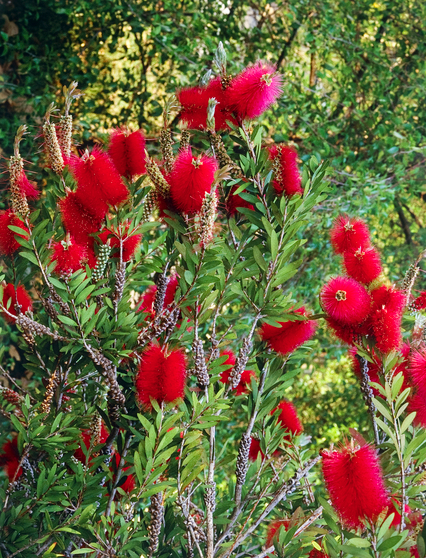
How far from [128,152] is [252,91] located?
133 millimetres

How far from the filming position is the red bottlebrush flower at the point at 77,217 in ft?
1.80

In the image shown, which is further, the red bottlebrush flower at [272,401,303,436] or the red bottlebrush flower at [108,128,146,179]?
the red bottlebrush flower at [272,401,303,436]

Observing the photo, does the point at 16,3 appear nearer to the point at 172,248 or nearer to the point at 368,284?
the point at 172,248

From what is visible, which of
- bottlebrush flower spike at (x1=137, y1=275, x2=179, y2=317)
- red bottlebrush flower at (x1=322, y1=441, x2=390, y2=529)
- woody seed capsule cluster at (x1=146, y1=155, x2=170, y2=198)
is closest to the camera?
red bottlebrush flower at (x1=322, y1=441, x2=390, y2=529)

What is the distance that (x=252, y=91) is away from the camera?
56 cm

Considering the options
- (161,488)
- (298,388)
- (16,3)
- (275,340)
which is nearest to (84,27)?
(16,3)

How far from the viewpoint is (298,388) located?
2.16 m

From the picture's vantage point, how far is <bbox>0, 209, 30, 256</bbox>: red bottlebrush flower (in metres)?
0.58

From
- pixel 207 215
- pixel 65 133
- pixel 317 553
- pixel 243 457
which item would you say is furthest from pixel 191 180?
pixel 317 553

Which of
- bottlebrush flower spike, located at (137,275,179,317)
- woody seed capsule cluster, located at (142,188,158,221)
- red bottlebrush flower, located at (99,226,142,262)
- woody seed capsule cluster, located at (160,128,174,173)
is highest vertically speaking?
woody seed capsule cluster, located at (160,128,174,173)

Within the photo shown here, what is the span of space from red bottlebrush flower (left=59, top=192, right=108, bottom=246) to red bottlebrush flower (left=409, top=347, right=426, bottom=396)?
0.30m

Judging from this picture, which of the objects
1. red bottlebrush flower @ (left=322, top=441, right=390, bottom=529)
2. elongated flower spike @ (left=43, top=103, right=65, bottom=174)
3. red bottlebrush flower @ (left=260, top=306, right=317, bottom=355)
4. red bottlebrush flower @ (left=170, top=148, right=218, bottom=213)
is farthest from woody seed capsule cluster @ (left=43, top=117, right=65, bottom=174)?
red bottlebrush flower @ (left=322, top=441, right=390, bottom=529)

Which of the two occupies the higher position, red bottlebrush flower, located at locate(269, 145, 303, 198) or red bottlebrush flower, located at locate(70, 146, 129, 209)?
red bottlebrush flower, located at locate(269, 145, 303, 198)

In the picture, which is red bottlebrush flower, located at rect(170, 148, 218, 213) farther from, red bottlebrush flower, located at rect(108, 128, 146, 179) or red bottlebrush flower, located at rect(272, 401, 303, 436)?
red bottlebrush flower, located at rect(272, 401, 303, 436)
